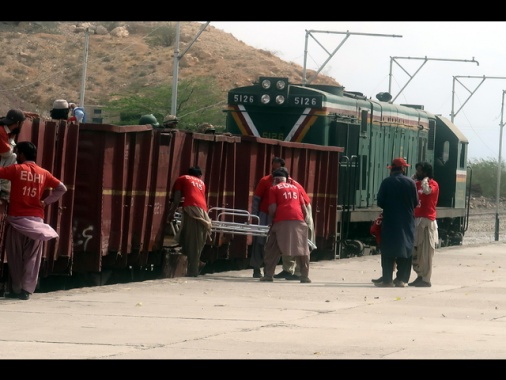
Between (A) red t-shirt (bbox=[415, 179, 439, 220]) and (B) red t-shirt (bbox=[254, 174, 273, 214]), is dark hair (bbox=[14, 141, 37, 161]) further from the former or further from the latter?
(A) red t-shirt (bbox=[415, 179, 439, 220])

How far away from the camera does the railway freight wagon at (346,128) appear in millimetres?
23859

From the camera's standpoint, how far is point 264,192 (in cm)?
1791

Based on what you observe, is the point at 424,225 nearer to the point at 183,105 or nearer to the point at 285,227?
the point at 285,227

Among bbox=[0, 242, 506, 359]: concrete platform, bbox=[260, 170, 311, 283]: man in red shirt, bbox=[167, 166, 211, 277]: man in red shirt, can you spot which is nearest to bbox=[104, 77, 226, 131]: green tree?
bbox=[167, 166, 211, 277]: man in red shirt

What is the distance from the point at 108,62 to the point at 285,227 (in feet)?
264

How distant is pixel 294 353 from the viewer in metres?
9.01

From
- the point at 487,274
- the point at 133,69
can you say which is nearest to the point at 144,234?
the point at 487,274

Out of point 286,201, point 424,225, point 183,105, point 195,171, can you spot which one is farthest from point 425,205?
point 183,105

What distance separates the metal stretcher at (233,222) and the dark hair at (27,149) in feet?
15.9

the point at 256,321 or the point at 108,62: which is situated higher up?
the point at 108,62

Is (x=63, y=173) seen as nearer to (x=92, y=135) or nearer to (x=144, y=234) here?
(x=92, y=135)

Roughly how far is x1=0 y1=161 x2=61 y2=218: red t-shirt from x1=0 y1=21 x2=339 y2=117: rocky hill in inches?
2645

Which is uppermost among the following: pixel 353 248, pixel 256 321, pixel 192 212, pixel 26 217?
pixel 192 212

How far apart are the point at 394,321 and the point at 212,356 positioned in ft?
12.3
